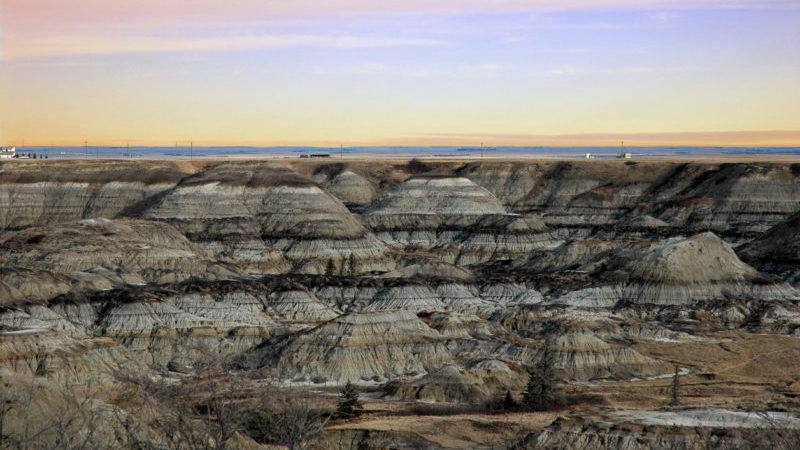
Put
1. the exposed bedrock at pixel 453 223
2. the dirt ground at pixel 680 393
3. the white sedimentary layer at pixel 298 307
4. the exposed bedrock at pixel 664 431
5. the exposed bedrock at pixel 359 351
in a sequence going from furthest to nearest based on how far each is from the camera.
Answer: the exposed bedrock at pixel 453 223
the white sedimentary layer at pixel 298 307
the exposed bedrock at pixel 359 351
the dirt ground at pixel 680 393
the exposed bedrock at pixel 664 431

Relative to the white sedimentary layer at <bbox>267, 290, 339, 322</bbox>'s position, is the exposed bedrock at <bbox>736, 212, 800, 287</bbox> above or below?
above

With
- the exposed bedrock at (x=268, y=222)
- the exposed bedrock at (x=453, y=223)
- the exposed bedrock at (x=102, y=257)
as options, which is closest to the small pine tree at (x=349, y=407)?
the exposed bedrock at (x=102, y=257)

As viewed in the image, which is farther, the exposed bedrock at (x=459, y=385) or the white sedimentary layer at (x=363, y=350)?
the white sedimentary layer at (x=363, y=350)

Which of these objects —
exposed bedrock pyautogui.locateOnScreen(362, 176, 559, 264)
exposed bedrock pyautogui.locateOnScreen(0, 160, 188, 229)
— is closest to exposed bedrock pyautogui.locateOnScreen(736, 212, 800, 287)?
exposed bedrock pyautogui.locateOnScreen(362, 176, 559, 264)

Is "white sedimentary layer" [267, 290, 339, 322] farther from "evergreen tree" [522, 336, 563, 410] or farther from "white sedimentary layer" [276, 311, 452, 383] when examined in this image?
"evergreen tree" [522, 336, 563, 410]

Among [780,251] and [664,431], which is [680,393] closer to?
[664,431]

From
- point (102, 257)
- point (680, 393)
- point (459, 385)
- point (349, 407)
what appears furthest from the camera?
point (102, 257)

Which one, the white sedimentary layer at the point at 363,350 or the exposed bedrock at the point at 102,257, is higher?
the exposed bedrock at the point at 102,257

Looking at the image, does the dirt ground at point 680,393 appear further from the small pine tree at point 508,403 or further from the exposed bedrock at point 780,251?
the exposed bedrock at point 780,251

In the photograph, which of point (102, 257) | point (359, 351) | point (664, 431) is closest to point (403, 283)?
point (359, 351)

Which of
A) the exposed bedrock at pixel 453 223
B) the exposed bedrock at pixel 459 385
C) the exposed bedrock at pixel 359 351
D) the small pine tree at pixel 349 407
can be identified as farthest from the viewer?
the exposed bedrock at pixel 453 223

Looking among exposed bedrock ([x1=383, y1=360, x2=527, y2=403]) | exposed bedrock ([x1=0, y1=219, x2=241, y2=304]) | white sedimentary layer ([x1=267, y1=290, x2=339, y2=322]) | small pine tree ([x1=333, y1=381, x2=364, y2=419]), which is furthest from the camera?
exposed bedrock ([x1=0, y1=219, x2=241, y2=304])

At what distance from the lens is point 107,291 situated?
96125 mm

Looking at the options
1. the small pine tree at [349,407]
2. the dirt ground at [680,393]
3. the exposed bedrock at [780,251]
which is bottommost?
the dirt ground at [680,393]
